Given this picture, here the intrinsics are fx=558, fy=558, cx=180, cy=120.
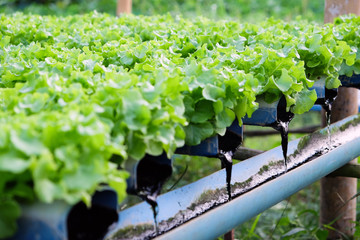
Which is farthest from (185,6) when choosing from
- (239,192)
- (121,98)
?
(121,98)

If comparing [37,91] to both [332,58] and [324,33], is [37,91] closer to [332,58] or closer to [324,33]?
[332,58]

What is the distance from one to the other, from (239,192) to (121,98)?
2.50 feet

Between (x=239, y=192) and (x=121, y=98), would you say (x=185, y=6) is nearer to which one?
(x=239, y=192)

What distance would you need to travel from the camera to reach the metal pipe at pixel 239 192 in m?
1.66

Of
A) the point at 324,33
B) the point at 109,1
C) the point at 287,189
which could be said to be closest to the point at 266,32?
the point at 324,33

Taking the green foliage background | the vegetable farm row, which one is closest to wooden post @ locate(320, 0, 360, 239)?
the vegetable farm row

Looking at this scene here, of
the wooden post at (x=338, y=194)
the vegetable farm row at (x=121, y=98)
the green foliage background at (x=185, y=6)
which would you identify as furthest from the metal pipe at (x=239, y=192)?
the green foliage background at (x=185, y=6)

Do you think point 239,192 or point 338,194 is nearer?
point 239,192

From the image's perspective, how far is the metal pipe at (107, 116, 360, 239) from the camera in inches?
65.4

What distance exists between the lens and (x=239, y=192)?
6.80 feet

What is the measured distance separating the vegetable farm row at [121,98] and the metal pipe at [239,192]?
228 millimetres

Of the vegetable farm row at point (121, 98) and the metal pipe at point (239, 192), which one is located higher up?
the vegetable farm row at point (121, 98)

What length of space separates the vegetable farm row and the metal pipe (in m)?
0.23

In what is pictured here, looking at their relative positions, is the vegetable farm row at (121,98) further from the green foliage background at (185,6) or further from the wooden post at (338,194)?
the green foliage background at (185,6)
